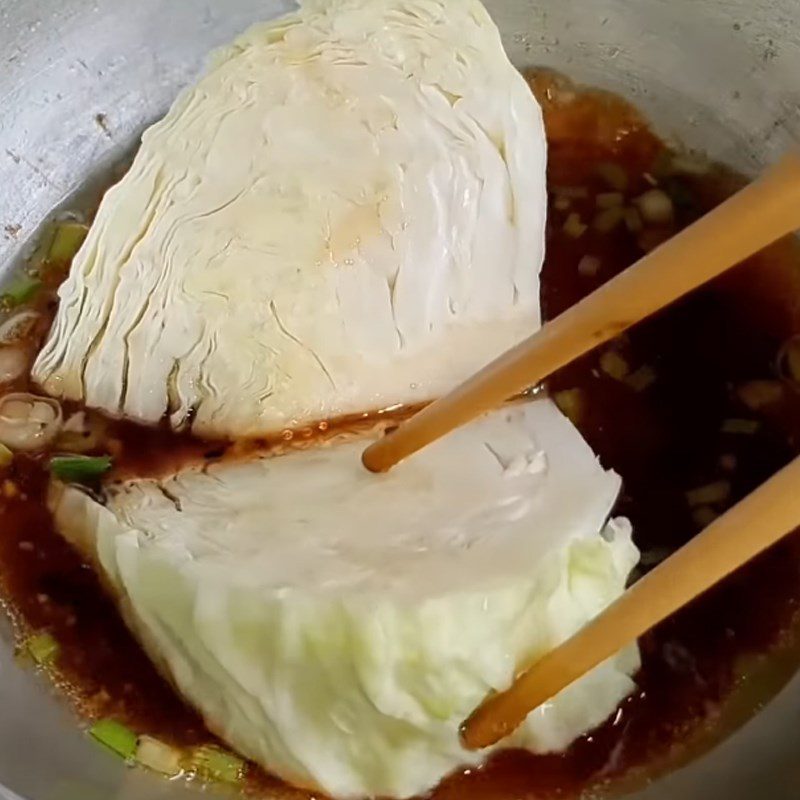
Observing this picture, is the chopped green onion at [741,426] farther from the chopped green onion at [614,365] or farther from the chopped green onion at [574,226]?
the chopped green onion at [574,226]

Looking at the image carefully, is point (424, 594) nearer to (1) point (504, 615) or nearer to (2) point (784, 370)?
(1) point (504, 615)

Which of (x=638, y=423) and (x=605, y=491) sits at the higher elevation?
(x=605, y=491)

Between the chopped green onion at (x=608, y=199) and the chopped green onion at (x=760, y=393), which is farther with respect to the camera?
the chopped green onion at (x=608, y=199)

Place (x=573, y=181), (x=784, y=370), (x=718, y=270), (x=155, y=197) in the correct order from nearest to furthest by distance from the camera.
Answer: (x=718, y=270) < (x=155, y=197) < (x=784, y=370) < (x=573, y=181)

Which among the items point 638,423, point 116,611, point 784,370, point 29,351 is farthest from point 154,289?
point 784,370

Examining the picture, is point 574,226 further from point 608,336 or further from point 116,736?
point 116,736

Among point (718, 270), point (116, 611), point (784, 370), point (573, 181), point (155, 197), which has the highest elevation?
point (155, 197)

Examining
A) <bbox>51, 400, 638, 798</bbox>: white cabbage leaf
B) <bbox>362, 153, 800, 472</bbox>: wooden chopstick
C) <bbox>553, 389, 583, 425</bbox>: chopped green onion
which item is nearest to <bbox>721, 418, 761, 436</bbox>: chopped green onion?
<bbox>553, 389, 583, 425</bbox>: chopped green onion

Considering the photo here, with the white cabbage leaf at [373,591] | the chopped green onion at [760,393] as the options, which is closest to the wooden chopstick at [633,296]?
the white cabbage leaf at [373,591]
